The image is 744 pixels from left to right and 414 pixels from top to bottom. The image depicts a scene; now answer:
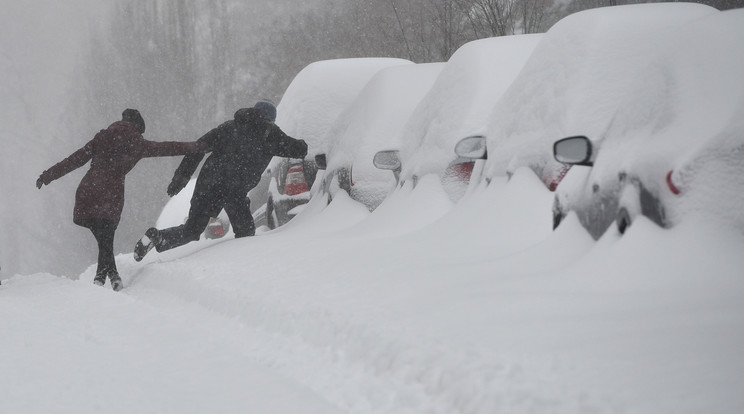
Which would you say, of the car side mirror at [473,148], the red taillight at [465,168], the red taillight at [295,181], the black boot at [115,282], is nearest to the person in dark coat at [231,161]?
the red taillight at [295,181]

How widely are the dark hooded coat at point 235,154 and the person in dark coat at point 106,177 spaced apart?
1.88 ft

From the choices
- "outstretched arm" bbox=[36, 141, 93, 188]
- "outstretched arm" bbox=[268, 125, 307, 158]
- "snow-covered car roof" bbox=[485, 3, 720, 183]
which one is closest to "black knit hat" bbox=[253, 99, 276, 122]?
"outstretched arm" bbox=[268, 125, 307, 158]

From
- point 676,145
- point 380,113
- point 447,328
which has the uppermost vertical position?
point 676,145

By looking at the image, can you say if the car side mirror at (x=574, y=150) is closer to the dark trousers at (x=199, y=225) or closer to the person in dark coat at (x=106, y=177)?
the person in dark coat at (x=106, y=177)

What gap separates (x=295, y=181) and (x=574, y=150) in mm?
6380

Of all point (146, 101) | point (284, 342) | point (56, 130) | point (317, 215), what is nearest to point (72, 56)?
point (56, 130)

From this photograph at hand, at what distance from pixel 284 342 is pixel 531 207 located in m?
2.14

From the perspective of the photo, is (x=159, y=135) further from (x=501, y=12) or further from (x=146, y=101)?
(x=501, y=12)

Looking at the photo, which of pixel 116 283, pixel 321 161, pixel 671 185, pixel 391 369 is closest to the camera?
pixel 671 185

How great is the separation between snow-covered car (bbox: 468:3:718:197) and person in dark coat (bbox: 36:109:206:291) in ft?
12.5

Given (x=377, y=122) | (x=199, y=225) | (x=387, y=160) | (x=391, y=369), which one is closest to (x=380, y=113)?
(x=377, y=122)

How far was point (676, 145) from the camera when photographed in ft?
13.4

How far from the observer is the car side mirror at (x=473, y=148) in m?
7.39

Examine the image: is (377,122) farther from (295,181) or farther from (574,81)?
(574,81)
